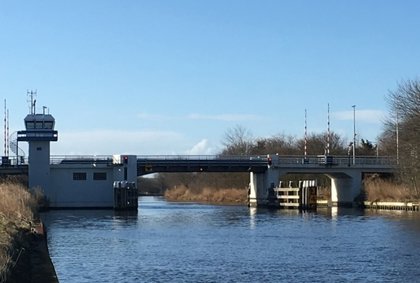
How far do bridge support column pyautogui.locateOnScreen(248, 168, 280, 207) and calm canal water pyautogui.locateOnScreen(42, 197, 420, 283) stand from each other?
39.3 m

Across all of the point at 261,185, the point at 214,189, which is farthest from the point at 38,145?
the point at 214,189

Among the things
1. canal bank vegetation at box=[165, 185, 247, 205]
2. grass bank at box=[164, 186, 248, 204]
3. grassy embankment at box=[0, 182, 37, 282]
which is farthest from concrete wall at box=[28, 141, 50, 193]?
grassy embankment at box=[0, 182, 37, 282]

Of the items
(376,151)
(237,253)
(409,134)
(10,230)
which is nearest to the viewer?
(10,230)

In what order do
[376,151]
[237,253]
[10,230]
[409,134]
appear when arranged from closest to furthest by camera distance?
[10,230]
[237,253]
[409,134]
[376,151]

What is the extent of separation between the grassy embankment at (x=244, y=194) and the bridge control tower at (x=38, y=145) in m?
34.1

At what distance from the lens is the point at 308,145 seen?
119m

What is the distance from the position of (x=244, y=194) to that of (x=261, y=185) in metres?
18.4

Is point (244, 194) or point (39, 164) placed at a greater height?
point (39, 164)

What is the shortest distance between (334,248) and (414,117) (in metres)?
38.3

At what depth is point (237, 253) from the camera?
110 feet

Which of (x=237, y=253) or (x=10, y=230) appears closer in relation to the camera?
(x=10, y=230)

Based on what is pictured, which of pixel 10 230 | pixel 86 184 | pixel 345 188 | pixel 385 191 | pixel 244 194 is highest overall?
pixel 86 184

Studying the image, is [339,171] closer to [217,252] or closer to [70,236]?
[70,236]

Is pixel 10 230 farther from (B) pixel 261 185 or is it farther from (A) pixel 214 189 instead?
(A) pixel 214 189
